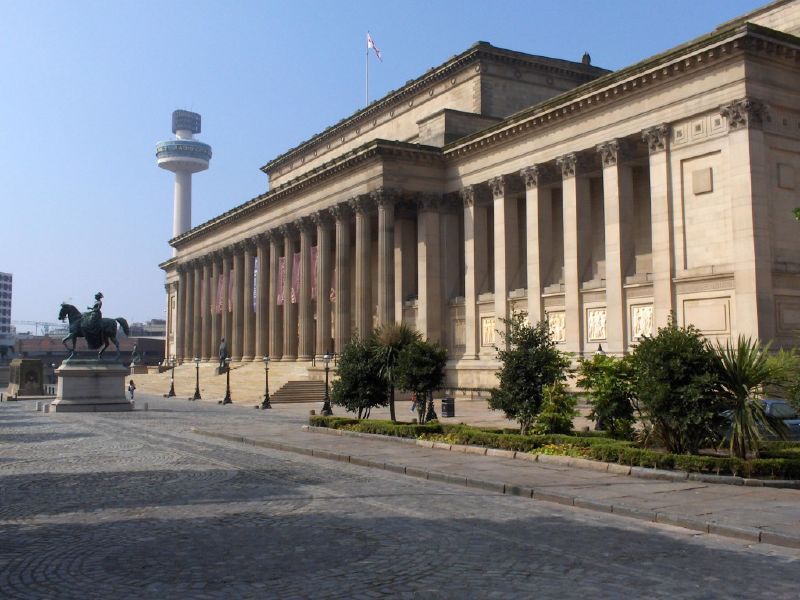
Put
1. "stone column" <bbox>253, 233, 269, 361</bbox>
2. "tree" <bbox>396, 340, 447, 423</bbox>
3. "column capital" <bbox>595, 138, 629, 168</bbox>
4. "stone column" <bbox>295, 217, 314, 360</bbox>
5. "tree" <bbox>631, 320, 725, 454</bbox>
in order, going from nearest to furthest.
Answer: "tree" <bbox>631, 320, 725, 454</bbox>
"tree" <bbox>396, 340, 447, 423</bbox>
"column capital" <bbox>595, 138, 629, 168</bbox>
"stone column" <bbox>295, 217, 314, 360</bbox>
"stone column" <bbox>253, 233, 269, 361</bbox>

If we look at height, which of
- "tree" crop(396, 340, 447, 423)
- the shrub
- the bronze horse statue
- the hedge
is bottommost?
the hedge

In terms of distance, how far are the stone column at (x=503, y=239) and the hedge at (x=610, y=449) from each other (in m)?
23.4

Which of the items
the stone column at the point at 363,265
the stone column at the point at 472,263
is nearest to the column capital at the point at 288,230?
the stone column at the point at 363,265

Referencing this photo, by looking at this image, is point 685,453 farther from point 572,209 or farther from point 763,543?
point 572,209

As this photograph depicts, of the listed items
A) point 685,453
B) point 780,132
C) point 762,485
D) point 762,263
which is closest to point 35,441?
point 685,453

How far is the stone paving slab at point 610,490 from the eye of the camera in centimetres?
1210

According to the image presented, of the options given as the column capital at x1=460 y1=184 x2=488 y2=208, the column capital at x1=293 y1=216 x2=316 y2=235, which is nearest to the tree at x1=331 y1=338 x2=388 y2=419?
the column capital at x1=460 y1=184 x2=488 y2=208

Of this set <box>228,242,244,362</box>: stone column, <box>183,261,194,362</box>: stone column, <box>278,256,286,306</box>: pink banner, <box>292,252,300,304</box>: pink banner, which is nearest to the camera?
<box>292,252,300,304</box>: pink banner

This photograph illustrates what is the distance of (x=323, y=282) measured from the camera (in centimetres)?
6197

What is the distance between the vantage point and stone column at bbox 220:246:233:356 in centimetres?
Result: 8006

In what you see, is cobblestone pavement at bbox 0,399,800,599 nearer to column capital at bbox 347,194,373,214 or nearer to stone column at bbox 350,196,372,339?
column capital at bbox 347,194,373,214

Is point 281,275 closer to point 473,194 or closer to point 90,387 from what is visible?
point 473,194

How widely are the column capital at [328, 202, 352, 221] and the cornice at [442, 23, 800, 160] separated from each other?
35.0ft

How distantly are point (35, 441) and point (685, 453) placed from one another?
19903 millimetres
